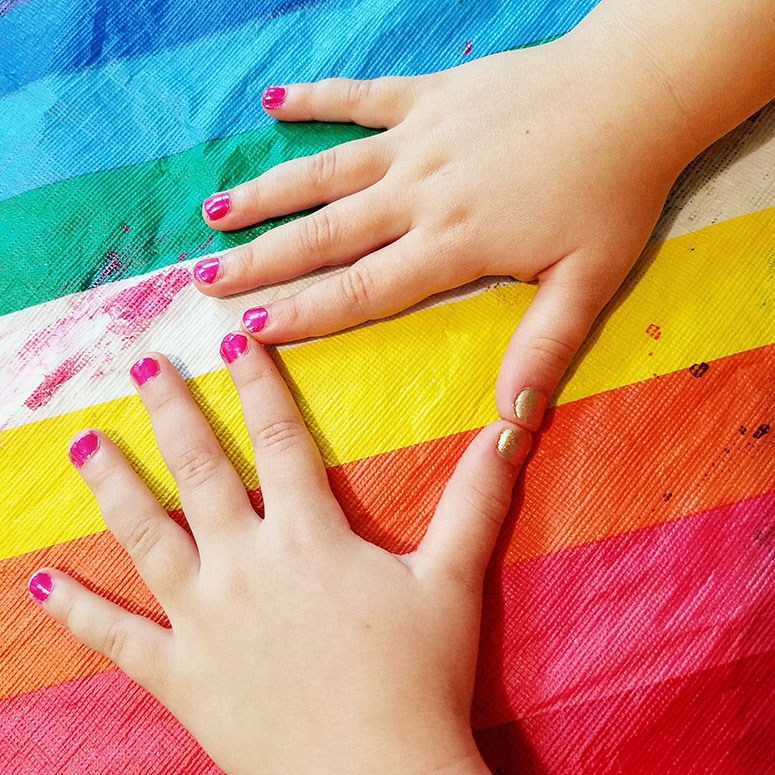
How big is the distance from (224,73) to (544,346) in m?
0.51

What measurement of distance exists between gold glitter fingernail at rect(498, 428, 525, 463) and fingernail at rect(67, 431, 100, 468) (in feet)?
1.37

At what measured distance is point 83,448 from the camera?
2.43 feet

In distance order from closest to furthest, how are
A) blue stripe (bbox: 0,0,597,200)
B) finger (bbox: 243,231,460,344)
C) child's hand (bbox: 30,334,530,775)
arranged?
1. child's hand (bbox: 30,334,530,775)
2. finger (bbox: 243,231,460,344)
3. blue stripe (bbox: 0,0,597,200)

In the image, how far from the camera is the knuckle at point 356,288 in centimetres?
74

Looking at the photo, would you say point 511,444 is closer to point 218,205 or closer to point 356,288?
point 356,288

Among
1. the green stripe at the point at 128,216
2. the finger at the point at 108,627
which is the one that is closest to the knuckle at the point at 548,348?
the green stripe at the point at 128,216

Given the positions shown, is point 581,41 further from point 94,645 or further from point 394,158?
point 94,645

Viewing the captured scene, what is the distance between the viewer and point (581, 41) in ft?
2.48

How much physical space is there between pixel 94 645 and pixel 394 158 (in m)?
0.59

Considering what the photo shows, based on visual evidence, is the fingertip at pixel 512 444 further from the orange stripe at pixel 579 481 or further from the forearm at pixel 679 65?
the forearm at pixel 679 65

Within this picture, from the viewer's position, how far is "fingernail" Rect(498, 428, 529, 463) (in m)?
0.72

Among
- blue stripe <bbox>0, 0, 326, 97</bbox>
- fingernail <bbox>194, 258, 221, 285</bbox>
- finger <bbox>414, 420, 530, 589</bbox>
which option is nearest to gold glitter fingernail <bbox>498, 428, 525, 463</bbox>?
finger <bbox>414, 420, 530, 589</bbox>

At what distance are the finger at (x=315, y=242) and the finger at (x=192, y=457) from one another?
4.5 inches

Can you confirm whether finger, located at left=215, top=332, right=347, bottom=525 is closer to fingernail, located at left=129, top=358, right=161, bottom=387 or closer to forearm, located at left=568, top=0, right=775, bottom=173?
fingernail, located at left=129, top=358, right=161, bottom=387
